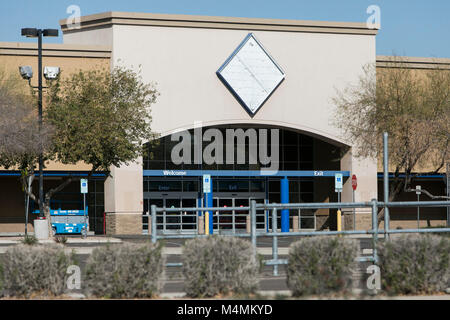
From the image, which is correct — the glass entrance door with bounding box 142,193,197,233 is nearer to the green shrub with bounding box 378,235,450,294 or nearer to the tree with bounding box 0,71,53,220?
the tree with bounding box 0,71,53,220

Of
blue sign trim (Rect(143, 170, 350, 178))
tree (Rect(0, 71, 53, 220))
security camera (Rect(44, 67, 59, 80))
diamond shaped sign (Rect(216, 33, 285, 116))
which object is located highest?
diamond shaped sign (Rect(216, 33, 285, 116))

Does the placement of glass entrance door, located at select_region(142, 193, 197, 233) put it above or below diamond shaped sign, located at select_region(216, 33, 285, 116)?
below

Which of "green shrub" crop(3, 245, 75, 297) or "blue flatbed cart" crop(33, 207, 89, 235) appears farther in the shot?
"blue flatbed cart" crop(33, 207, 89, 235)

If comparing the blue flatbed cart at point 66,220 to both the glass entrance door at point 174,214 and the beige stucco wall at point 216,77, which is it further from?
the glass entrance door at point 174,214

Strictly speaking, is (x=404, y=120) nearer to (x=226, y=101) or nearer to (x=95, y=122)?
(x=226, y=101)

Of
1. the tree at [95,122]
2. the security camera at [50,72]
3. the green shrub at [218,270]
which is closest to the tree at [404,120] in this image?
the tree at [95,122]

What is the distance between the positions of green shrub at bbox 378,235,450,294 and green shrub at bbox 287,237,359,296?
0.59m

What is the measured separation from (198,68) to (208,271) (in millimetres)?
35397

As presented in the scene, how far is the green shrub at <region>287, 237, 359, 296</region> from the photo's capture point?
40.9 ft

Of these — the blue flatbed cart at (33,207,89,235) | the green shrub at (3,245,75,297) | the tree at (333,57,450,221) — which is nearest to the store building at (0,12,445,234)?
the blue flatbed cart at (33,207,89,235)

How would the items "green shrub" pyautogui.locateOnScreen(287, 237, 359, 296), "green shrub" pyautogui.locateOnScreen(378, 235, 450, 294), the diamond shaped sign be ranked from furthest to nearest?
1. the diamond shaped sign
2. "green shrub" pyautogui.locateOnScreen(378, 235, 450, 294)
3. "green shrub" pyautogui.locateOnScreen(287, 237, 359, 296)

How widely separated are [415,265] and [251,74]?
117 ft
